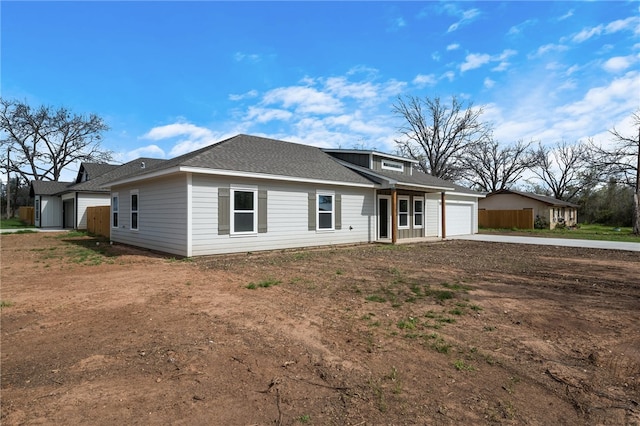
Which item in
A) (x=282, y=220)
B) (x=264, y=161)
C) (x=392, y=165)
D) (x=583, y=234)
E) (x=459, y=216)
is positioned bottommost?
(x=583, y=234)

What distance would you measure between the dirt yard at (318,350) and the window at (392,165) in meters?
11.8

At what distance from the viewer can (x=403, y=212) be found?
17500 mm

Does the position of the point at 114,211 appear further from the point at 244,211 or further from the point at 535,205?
the point at 535,205

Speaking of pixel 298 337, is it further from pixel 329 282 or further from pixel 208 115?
pixel 208 115

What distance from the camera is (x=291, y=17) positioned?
1054cm

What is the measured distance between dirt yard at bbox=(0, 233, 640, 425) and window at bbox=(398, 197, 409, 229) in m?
9.75

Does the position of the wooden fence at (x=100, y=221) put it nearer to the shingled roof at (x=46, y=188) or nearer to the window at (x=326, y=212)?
the shingled roof at (x=46, y=188)

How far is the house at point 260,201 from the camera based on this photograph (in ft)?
34.7

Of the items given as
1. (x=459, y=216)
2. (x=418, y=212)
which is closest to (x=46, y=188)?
(x=418, y=212)

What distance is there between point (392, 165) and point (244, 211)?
1043 centimetres

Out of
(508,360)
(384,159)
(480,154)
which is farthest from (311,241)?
(480,154)

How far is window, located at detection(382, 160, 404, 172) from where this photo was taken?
734 inches

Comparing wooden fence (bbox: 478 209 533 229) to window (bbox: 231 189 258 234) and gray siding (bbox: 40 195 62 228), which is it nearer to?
window (bbox: 231 189 258 234)

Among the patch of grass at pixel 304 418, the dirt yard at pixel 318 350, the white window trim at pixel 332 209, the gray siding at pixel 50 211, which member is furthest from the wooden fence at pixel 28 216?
the patch of grass at pixel 304 418
